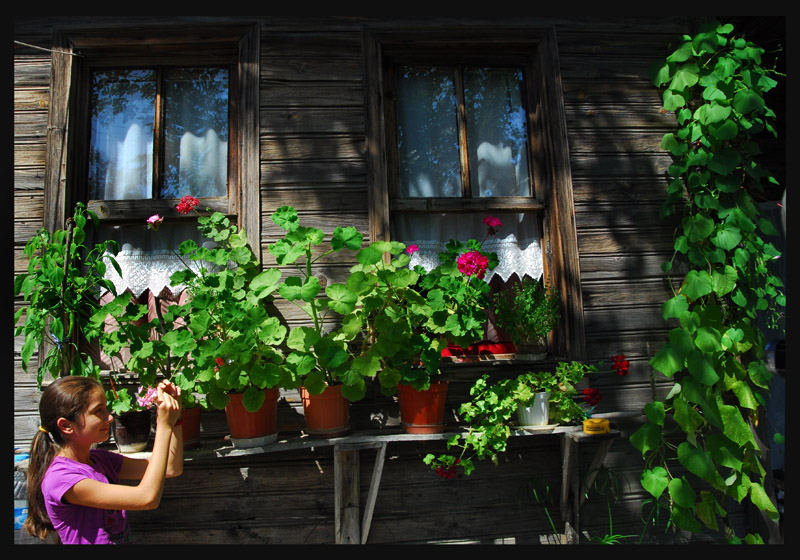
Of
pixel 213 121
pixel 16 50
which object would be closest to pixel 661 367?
pixel 213 121

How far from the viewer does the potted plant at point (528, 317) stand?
2795 millimetres

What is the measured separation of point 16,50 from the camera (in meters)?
2.97

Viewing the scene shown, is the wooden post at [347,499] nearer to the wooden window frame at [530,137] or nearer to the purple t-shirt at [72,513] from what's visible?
the purple t-shirt at [72,513]

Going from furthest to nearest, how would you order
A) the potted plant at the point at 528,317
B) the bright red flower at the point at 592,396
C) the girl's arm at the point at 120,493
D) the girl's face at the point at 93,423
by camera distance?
Result: the potted plant at the point at 528,317
the bright red flower at the point at 592,396
the girl's face at the point at 93,423
the girl's arm at the point at 120,493

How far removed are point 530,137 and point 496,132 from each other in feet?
0.66

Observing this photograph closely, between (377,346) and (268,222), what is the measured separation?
3.21 feet

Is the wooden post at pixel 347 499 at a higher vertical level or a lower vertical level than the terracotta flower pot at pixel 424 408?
lower

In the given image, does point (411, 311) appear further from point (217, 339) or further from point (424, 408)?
point (217, 339)

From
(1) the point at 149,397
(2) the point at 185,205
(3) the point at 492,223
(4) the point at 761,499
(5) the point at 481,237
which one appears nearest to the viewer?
(1) the point at 149,397

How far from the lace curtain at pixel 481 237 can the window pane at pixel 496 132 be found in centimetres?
19

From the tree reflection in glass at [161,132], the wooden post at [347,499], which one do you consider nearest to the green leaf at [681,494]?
the wooden post at [347,499]

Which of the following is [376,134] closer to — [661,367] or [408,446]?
[408,446]

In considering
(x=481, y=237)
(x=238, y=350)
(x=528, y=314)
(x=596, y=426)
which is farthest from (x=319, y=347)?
(x=596, y=426)

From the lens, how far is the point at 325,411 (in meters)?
2.50
